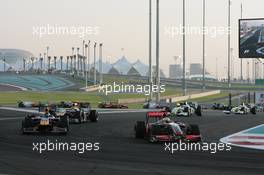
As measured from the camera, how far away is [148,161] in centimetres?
1605

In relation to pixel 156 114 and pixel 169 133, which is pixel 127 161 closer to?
pixel 169 133

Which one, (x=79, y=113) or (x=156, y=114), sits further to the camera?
(x=79, y=113)

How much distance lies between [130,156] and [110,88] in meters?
98.0
